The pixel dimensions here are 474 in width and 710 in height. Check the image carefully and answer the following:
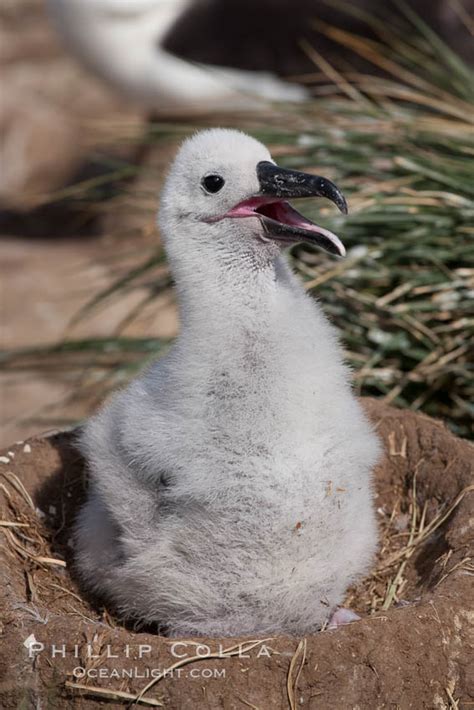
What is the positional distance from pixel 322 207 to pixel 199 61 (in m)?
3.26

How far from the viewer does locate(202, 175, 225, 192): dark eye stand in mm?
2863

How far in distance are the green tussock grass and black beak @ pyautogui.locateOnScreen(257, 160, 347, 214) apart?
139 cm

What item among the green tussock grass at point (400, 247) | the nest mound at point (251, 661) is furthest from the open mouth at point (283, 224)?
the green tussock grass at point (400, 247)

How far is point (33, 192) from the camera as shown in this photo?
10.0 metres

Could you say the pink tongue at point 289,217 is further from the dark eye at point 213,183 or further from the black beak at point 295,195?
the dark eye at point 213,183

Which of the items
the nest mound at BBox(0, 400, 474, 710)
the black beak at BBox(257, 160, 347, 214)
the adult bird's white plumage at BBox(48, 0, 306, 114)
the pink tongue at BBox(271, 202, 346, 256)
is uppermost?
the black beak at BBox(257, 160, 347, 214)

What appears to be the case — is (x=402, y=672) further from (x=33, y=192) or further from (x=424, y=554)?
(x=33, y=192)

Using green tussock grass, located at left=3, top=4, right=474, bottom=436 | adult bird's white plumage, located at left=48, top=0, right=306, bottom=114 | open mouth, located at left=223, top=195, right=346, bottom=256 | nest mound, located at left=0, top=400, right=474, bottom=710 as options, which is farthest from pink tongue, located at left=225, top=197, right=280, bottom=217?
adult bird's white plumage, located at left=48, top=0, right=306, bottom=114

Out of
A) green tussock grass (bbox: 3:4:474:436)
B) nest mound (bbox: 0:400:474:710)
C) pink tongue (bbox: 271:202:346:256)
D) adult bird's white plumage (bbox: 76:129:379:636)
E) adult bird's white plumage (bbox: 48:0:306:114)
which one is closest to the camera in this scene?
nest mound (bbox: 0:400:474:710)

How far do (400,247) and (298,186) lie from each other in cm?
169

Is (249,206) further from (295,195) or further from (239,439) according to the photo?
(239,439)

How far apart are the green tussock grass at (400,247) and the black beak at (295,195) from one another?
1369 millimetres

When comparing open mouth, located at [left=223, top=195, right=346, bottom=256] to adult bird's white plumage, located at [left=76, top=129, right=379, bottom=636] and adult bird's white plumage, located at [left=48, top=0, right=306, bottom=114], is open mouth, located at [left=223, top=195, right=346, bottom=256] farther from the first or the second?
adult bird's white plumage, located at [left=48, top=0, right=306, bottom=114]

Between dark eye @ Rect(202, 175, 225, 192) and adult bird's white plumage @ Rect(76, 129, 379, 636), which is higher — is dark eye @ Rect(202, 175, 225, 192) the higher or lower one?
the higher one
